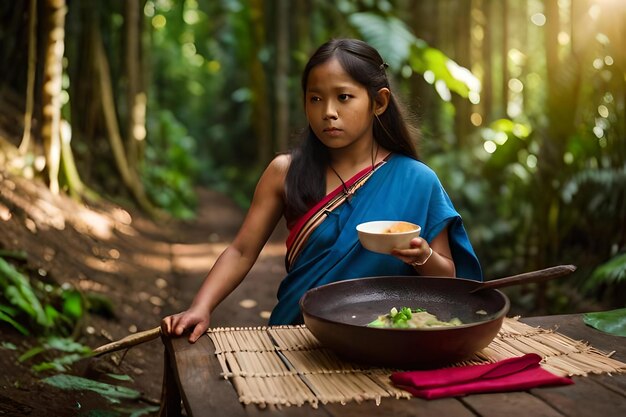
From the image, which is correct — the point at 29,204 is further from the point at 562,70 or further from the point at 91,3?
the point at 562,70

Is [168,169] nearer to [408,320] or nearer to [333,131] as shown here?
[333,131]

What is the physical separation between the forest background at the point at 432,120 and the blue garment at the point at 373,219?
0.53m

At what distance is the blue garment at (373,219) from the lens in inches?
102

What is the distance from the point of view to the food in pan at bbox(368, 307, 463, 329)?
6.42 ft

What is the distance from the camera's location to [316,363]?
6.47 ft

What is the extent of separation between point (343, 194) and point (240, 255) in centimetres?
45

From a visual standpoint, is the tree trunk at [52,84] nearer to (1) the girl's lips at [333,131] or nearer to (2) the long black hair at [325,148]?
(2) the long black hair at [325,148]

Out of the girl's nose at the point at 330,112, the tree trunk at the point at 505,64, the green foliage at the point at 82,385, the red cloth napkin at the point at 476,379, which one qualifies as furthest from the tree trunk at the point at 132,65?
the red cloth napkin at the point at 476,379

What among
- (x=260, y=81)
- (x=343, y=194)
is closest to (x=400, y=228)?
(x=343, y=194)

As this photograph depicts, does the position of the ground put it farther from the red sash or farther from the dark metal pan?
the dark metal pan

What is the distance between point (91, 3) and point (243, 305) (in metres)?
4.37

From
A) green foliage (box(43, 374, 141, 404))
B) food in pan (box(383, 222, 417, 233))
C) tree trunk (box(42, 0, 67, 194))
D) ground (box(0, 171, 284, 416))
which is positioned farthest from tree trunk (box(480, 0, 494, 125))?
food in pan (box(383, 222, 417, 233))

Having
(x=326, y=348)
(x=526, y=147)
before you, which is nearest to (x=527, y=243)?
(x=526, y=147)

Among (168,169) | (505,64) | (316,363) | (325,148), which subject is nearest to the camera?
(316,363)
